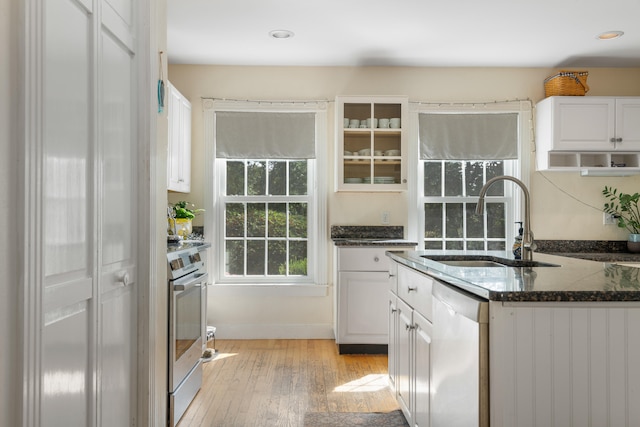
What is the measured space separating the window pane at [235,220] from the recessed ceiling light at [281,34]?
1.56 meters

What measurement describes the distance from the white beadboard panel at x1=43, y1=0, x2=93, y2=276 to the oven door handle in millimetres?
1042

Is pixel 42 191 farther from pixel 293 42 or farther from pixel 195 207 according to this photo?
pixel 195 207

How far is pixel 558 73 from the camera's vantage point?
4.41 metres

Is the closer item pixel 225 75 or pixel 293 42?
pixel 293 42

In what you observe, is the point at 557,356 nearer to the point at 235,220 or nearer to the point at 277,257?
the point at 277,257

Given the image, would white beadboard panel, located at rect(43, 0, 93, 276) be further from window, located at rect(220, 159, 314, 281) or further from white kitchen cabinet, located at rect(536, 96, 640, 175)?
white kitchen cabinet, located at rect(536, 96, 640, 175)

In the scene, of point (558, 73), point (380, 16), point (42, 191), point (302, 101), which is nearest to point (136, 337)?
point (42, 191)

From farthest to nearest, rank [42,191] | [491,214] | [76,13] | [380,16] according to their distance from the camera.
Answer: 1. [491,214]
2. [380,16]
3. [76,13]
4. [42,191]

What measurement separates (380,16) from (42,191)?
108 inches

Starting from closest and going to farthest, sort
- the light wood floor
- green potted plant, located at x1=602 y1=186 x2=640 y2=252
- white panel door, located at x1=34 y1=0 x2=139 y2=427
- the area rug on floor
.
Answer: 1. white panel door, located at x1=34 y1=0 x2=139 y2=427
2. the area rug on floor
3. the light wood floor
4. green potted plant, located at x1=602 y1=186 x2=640 y2=252

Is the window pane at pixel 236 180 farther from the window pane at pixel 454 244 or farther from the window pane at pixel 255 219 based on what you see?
the window pane at pixel 454 244

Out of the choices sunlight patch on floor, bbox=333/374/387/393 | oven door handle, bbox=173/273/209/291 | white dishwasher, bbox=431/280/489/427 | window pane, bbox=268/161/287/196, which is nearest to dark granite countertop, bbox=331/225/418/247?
window pane, bbox=268/161/287/196

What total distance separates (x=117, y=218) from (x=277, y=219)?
2879 mm

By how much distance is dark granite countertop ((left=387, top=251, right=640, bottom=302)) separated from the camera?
4.55ft
